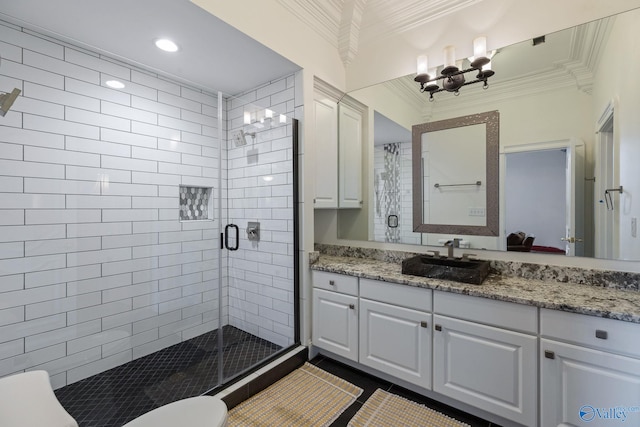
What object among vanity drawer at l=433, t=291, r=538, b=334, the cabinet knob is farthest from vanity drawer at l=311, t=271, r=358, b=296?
the cabinet knob

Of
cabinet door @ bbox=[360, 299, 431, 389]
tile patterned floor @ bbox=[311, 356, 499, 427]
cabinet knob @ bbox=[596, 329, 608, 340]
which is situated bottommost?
tile patterned floor @ bbox=[311, 356, 499, 427]

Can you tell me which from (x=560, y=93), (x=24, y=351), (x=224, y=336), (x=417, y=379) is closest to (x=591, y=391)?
(x=417, y=379)

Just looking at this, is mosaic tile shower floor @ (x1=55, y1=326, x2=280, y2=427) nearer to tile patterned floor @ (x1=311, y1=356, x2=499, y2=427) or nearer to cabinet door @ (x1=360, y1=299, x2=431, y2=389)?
tile patterned floor @ (x1=311, y1=356, x2=499, y2=427)

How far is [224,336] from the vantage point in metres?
2.38

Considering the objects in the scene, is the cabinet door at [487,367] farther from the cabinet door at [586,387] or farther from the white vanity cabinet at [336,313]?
the white vanity cabinet at [336,313]

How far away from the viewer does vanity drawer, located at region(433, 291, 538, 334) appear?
1.45 meters

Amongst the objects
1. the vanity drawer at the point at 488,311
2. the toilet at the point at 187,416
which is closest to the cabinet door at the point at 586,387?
the vanity drawer at the point at 488,311

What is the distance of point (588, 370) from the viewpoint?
1301mm

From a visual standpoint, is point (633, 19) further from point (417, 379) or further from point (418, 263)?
point (417, 379)

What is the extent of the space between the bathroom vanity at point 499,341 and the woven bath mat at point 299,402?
238 mm

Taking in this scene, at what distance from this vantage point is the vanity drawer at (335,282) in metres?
2.09

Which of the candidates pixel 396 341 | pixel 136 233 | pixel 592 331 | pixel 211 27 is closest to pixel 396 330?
pixel 396 341

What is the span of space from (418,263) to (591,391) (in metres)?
0.98

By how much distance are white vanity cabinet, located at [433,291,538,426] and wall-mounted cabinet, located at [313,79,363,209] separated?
4.14ft
